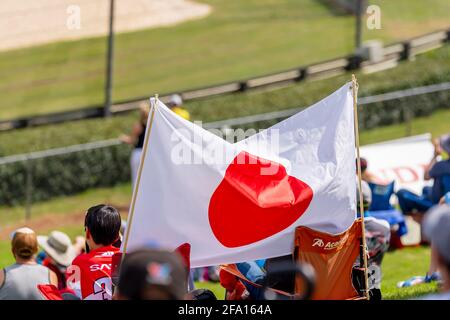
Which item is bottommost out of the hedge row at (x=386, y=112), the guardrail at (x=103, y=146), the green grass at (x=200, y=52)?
the guardrail at (x=103, y=146)

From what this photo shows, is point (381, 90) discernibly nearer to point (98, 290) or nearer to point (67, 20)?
point (67, 20)

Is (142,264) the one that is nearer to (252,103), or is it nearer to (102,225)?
(102,225)

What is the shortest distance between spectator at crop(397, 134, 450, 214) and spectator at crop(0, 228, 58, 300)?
4414mm

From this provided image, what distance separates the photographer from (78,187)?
18.2 metres

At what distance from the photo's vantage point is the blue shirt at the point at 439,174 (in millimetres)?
11919

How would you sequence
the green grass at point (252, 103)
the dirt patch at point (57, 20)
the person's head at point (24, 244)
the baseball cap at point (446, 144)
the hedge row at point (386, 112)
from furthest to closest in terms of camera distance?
1. the dirt patch at point (57, 20)
2. the hedge row at point (386, 112)
3. the green grass at point (252, 103)
4. the baseball cap at point (446, 144)
5. the person's head at point (24, 244)

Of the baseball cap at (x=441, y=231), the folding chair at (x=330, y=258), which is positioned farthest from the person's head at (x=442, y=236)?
the folding chair at (x=330, y=258)

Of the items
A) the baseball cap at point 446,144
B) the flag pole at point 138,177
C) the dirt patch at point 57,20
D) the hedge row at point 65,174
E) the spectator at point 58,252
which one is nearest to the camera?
the flag pole at point 138,177

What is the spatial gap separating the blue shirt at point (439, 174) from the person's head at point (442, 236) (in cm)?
709

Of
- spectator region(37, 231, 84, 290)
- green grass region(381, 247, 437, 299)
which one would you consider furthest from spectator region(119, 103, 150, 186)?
green grass region(381, 247, 437, 299)

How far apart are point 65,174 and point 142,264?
520 inches

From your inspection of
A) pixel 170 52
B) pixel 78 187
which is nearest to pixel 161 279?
pixel 78 187

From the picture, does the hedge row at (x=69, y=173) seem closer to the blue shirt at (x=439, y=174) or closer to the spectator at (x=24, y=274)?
the blue shirt at (x=439, y=174)

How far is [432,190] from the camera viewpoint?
1248 centimetres
